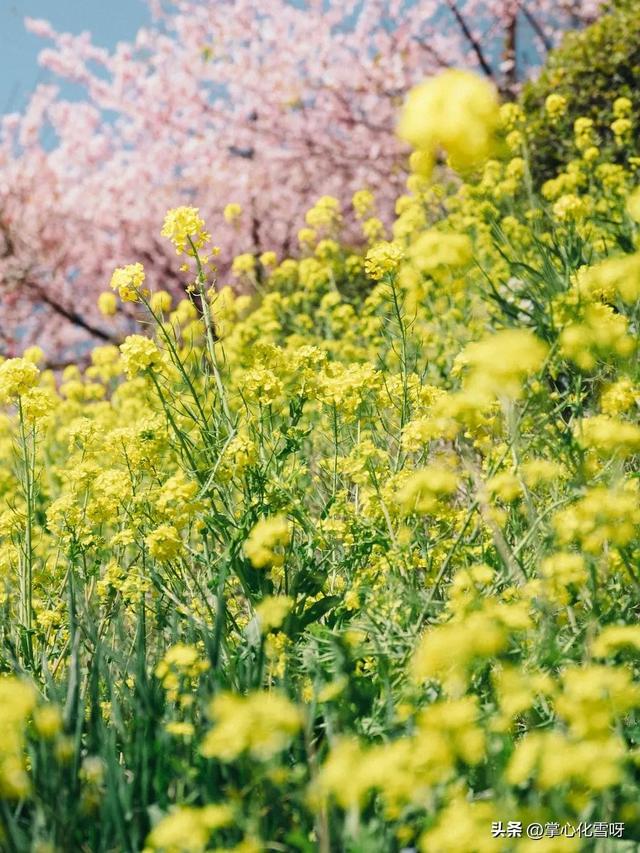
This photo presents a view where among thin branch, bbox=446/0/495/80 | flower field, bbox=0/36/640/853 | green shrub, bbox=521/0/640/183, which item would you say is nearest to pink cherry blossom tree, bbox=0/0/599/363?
thin branch, bbox=446/0/495/80

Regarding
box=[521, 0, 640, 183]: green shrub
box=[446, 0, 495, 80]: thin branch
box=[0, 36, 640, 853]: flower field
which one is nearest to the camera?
box=[0, 36, 640, 853]: flower field

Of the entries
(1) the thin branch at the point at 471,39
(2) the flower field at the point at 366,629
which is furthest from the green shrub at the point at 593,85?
(2) the flower field at the point at 366,629

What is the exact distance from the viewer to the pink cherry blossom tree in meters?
11.0

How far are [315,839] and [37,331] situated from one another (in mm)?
11724

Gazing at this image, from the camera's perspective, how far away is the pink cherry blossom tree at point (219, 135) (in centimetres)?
1102

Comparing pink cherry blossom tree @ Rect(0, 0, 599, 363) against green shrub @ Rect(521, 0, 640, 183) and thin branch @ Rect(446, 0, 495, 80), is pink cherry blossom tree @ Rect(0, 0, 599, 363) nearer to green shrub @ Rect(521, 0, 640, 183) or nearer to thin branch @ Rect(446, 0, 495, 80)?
thin branch @ Rect(446, 0, 495, 80)

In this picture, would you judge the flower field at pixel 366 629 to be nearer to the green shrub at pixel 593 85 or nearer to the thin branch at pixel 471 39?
the green shrub at pixel 593 85

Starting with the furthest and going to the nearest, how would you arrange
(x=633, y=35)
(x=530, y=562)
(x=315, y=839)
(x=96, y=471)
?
(x=633, y=35), (x=96, y=471), (x=530, y=562), (x=315, y=839)

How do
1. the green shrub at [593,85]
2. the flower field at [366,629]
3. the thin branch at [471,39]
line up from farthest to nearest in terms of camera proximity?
1. the thin branch at [471,39]
2. the green shrub at [593,85]
3. the flower field at [366,629]

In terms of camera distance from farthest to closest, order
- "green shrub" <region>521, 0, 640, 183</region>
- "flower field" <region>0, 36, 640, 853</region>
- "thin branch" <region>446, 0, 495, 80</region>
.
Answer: "thin branch" <region>446, 0, 495, 80</region> → "green shrub" <region>521, 0, 640, 183</region> → "flower field" <region>0, 36, 640, 853</region>

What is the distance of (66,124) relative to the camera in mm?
13016

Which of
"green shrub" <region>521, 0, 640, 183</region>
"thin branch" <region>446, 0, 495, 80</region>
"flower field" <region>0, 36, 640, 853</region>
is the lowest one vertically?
"flower field" <region>0, 36, 640, 853</region>

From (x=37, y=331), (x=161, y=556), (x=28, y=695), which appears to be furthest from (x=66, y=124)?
(x=28, y=695)

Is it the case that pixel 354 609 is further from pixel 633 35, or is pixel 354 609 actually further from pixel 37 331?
pixel 37 331
